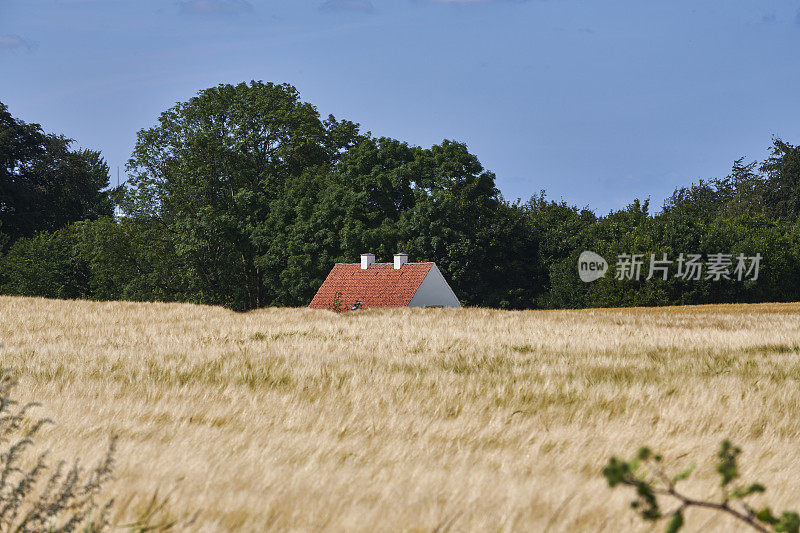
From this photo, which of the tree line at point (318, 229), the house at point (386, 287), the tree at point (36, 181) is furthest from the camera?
the tree at point (36, 181)

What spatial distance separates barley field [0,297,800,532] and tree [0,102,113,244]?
5001 centimetres

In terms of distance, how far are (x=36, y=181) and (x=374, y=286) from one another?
37.2m

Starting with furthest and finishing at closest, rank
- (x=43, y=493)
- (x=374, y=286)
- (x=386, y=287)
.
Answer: (x=374, y=286) → (x=386, y=287) → (x=43, y=493)

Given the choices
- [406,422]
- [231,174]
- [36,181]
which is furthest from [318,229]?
[406,422]

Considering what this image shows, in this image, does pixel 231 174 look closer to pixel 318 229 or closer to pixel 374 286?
pixel 318 229

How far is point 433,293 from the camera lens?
39.1 m

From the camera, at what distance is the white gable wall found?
Result: 38094 mm

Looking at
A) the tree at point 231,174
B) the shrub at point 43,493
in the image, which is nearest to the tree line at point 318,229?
the tree at point 231,174

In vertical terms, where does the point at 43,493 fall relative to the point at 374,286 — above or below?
below

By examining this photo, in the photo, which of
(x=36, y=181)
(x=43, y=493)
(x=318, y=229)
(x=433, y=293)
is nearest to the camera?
(x=43, y=493)

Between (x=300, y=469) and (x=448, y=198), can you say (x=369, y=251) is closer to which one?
(x=448, y=198)

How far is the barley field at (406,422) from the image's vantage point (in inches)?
182

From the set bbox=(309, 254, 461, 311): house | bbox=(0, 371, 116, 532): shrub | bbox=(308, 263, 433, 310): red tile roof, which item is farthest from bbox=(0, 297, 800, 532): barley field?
bbox=(309, 254, 461, 311): house

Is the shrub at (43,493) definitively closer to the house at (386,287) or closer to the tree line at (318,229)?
the house at (386,287)
